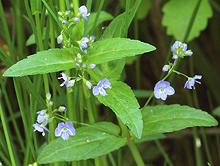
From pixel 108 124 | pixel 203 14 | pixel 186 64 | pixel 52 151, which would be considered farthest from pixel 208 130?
pixel 52 151

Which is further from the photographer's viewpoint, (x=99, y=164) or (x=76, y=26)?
(x=99, y=164)

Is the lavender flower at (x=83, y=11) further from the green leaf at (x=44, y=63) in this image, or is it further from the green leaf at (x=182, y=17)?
the green leaf at (x=182, y=17)

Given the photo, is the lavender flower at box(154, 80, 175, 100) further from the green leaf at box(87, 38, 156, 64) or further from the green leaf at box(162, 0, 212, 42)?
the green leaf at box(162, 0, 212, 42)

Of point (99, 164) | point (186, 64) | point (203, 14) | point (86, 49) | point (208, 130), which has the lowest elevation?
point (208, 130)

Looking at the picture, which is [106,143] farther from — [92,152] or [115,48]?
[115,48]

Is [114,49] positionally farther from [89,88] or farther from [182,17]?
[182,17]

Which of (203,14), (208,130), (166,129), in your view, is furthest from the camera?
(208,130)
